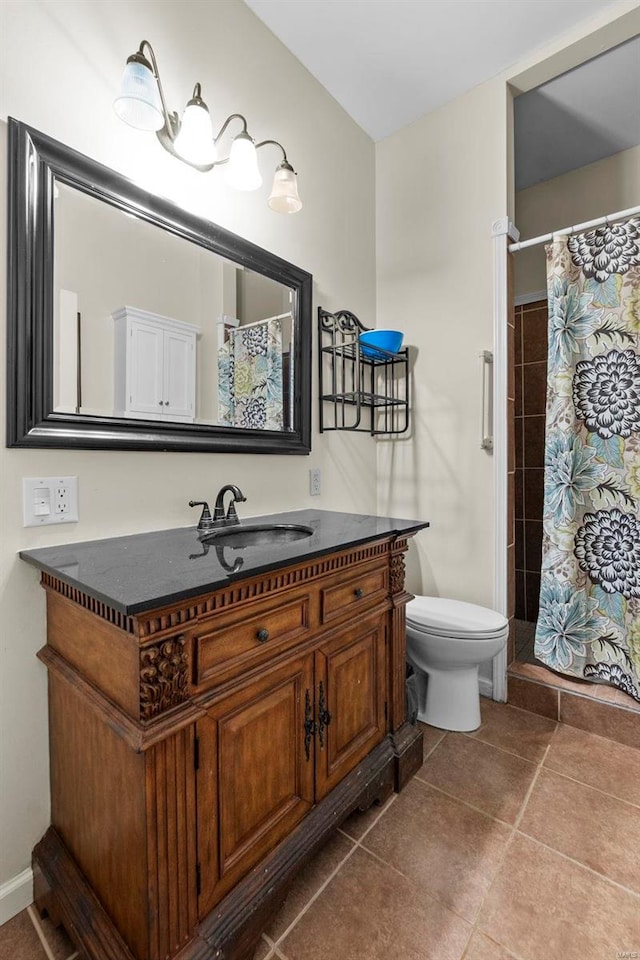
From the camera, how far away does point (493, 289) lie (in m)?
2.12

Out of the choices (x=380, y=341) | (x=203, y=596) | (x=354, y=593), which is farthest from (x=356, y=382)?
(x=203, y=596)

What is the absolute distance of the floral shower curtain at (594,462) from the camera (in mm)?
1852

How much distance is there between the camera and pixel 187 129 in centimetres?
140

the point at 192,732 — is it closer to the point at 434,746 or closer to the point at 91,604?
the point at 91,604

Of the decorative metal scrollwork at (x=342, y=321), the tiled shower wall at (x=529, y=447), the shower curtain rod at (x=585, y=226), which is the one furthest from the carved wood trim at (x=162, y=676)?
the tiled shower wall at (x=529, y=447)

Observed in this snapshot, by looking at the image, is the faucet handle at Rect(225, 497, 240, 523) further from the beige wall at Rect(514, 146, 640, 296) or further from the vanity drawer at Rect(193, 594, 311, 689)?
the beige wall at Rect(514, 146, 640, 296)

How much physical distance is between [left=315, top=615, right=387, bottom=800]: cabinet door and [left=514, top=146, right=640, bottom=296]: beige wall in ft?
8.04

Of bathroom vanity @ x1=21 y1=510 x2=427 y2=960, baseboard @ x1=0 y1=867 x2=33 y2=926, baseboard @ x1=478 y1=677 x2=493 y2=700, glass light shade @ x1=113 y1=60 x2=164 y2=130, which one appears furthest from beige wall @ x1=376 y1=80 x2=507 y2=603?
baseboard @ x1=0 y1=867 x2=33 y2=926

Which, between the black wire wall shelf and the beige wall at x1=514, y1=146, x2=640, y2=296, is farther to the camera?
the beige wall at x1=514, y1=146, x2=640, y2=296

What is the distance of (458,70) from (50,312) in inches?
84.3

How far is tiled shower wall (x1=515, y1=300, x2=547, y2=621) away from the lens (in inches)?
113

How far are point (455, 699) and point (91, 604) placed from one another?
1.53m

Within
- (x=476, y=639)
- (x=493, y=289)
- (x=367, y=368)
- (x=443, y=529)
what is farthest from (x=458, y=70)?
(x=476, y=639)

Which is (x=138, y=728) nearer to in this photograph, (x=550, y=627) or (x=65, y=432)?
(x=65, y=432)
